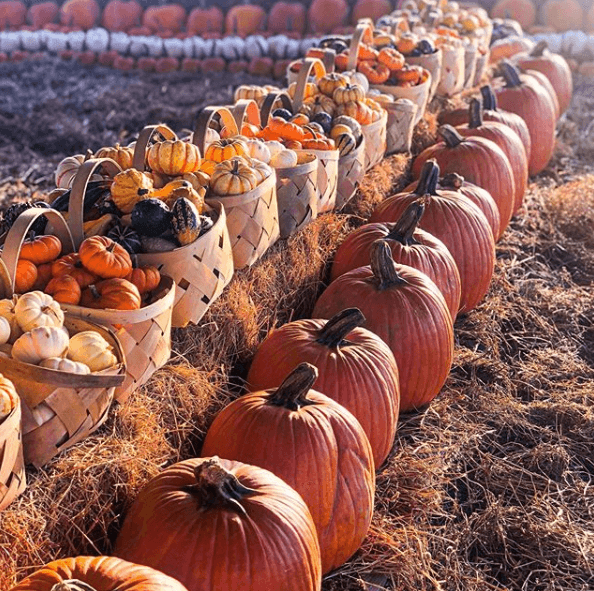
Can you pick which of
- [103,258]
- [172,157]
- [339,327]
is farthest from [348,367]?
[172,157]

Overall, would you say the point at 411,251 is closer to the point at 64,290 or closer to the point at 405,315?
the point at 405,315

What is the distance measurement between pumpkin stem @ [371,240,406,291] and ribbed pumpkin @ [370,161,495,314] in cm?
84

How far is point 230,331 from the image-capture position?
326cm

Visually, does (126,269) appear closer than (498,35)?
Yes

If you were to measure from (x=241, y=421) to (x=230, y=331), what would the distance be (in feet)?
2.53

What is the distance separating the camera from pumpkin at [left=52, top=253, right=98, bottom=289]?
8.68 feet

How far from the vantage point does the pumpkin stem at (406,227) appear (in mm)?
3645

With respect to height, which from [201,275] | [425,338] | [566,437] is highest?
[201,275]

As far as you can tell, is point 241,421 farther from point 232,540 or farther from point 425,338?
point 425,338

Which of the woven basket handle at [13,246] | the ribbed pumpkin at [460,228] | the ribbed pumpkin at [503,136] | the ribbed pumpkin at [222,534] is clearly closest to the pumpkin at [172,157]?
the woven basket handle at [13,246]

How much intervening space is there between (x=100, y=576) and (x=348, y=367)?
133 centimetres

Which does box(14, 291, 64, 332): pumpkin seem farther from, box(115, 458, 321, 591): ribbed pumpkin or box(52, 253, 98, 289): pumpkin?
box(115, 458, 321, 591): ribbed pumpkin

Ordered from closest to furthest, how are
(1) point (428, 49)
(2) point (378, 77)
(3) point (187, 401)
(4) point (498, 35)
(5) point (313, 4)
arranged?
(3) point (187, 401) → (2) point (378, 77) → (1) point (428, 49) → (4) point (498, 35) → (5) point (313, 4)

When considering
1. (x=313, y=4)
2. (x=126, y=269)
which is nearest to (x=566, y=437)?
(x=126, y=269)
